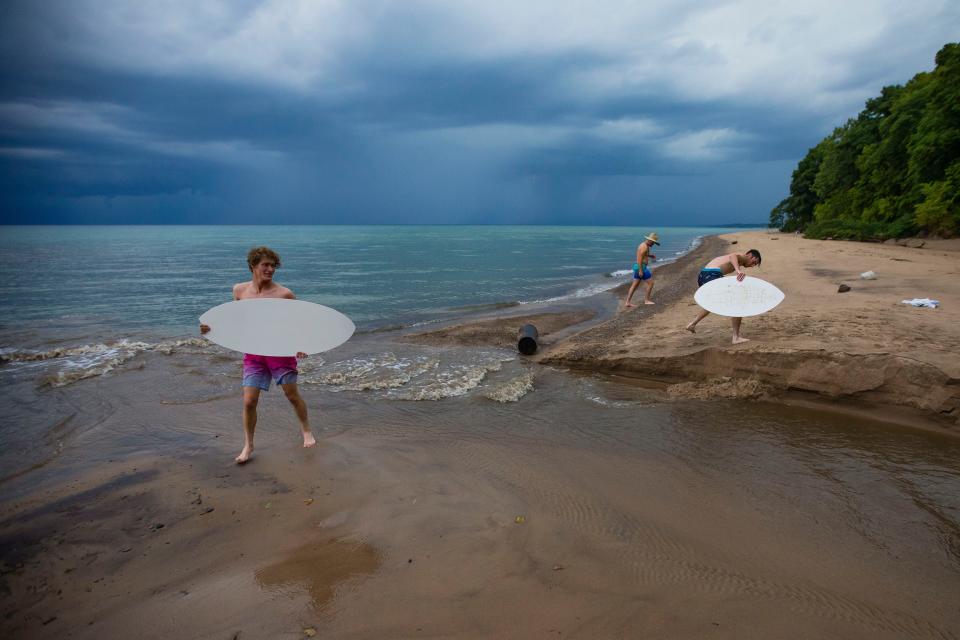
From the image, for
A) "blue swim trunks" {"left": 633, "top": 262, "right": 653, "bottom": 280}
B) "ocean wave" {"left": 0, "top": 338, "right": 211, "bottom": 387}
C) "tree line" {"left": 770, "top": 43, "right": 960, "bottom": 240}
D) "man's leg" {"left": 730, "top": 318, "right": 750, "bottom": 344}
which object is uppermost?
"tree line" {"left": 770, "top": 43, "right": 960, "bottom": 240}

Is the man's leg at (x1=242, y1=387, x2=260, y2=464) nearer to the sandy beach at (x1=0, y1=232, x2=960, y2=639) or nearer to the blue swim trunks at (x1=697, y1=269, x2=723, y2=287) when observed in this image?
the sandy beach at (x1=0, y1=232, x2=960, y2=639)

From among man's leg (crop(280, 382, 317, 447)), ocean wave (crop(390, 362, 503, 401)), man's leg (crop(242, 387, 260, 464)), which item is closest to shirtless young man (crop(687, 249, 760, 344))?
ocean wave (crop(390, 362, 503, 401))

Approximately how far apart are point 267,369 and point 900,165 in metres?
40.4

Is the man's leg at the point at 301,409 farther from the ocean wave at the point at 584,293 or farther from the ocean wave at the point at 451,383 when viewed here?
the ocean wave at the point at 584,293

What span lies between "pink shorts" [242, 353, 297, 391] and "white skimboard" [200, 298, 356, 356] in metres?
0.14

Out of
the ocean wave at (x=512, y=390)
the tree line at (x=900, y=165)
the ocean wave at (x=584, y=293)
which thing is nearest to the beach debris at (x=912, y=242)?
the tree line at (x=900, y=165)

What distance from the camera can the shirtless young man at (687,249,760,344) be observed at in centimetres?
741

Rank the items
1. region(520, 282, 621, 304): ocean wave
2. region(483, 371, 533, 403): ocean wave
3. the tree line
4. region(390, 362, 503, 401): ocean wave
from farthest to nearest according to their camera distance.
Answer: the tree line → region(520, 282, 621, 304): ocean wave → region(390, 362, 503, 401): ocean wave → region(483, 371, 533, 403): ocean wave

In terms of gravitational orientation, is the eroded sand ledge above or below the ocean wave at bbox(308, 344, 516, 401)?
above

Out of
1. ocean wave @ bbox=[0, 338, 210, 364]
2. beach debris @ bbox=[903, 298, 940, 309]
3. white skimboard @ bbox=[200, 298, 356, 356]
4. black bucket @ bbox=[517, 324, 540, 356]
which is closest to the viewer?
white skimboard @ bbox=[200, 298, 356, 356]

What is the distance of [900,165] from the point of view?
99.8 ft

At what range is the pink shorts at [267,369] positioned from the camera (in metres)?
4.80

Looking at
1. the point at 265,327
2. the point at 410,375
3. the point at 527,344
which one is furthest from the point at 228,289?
the point at 265,327

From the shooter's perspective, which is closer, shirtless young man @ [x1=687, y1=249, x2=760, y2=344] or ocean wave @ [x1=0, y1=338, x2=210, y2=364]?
shirtless young man @ [x1=687, y1=249, x2=760, y2=344]
